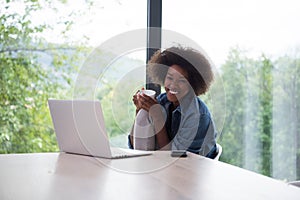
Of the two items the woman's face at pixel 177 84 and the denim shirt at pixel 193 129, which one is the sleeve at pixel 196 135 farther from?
the woman's face at pixel 177 84

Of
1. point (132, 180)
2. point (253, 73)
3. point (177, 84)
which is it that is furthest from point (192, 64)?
point (132, 180)

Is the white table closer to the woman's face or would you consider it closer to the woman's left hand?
the woman's left hand

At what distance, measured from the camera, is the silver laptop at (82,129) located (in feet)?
5.34

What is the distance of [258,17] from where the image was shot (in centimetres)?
284

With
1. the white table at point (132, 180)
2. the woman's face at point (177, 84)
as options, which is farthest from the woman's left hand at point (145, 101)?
the white table at point (132, 180)

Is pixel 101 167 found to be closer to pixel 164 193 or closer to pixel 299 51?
pixel 164 193

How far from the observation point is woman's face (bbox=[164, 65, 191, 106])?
7.31ft

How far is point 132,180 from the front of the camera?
1269 mm

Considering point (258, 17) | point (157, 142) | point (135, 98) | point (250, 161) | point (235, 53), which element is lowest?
point (250, 161)

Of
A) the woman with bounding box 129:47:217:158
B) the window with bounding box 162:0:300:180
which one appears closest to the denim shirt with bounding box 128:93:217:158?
the woman with bounding box 129:47:217:158

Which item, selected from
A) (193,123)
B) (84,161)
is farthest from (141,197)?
(193,123)

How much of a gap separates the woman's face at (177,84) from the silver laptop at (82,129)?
1.65 ft

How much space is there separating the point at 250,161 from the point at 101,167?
1.65m

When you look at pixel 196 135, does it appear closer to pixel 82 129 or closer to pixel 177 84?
pixel 177 84
